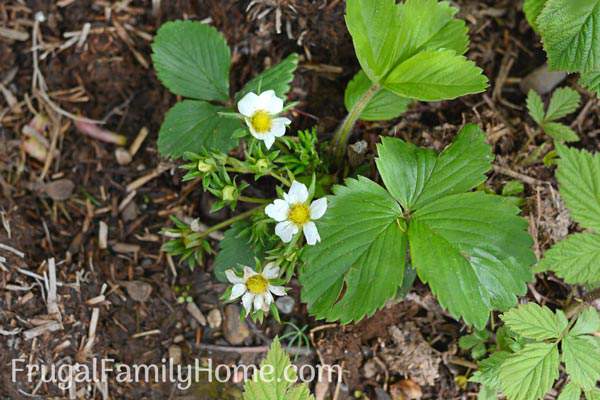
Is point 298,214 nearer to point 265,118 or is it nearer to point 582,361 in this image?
point 265,118

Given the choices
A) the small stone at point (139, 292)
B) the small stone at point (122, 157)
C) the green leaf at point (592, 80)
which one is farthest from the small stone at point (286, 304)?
the green leaf at point (592, 80)

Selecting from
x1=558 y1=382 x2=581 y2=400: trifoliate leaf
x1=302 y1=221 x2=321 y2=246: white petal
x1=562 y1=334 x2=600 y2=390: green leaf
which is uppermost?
x1=302 y1=221 x2=321 y2=246: white petal

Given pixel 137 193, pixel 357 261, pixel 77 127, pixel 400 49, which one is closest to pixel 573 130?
pixel 400 49

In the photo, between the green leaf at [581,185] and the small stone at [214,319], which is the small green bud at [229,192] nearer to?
the small stone at [214,319]

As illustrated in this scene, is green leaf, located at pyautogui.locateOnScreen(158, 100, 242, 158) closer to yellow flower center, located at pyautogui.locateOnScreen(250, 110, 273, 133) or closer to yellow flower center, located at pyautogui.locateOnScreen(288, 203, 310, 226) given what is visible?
yellow flower center, located at pyautogui.locateOnScreen(250, 110, 273, 133)


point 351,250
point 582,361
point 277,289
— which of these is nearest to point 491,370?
point 582,361

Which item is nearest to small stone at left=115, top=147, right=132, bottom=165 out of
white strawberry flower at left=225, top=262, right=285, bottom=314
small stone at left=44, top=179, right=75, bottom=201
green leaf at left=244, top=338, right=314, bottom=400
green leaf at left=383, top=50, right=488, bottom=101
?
small stone at left=44, top=179, right=75, bottom=201
